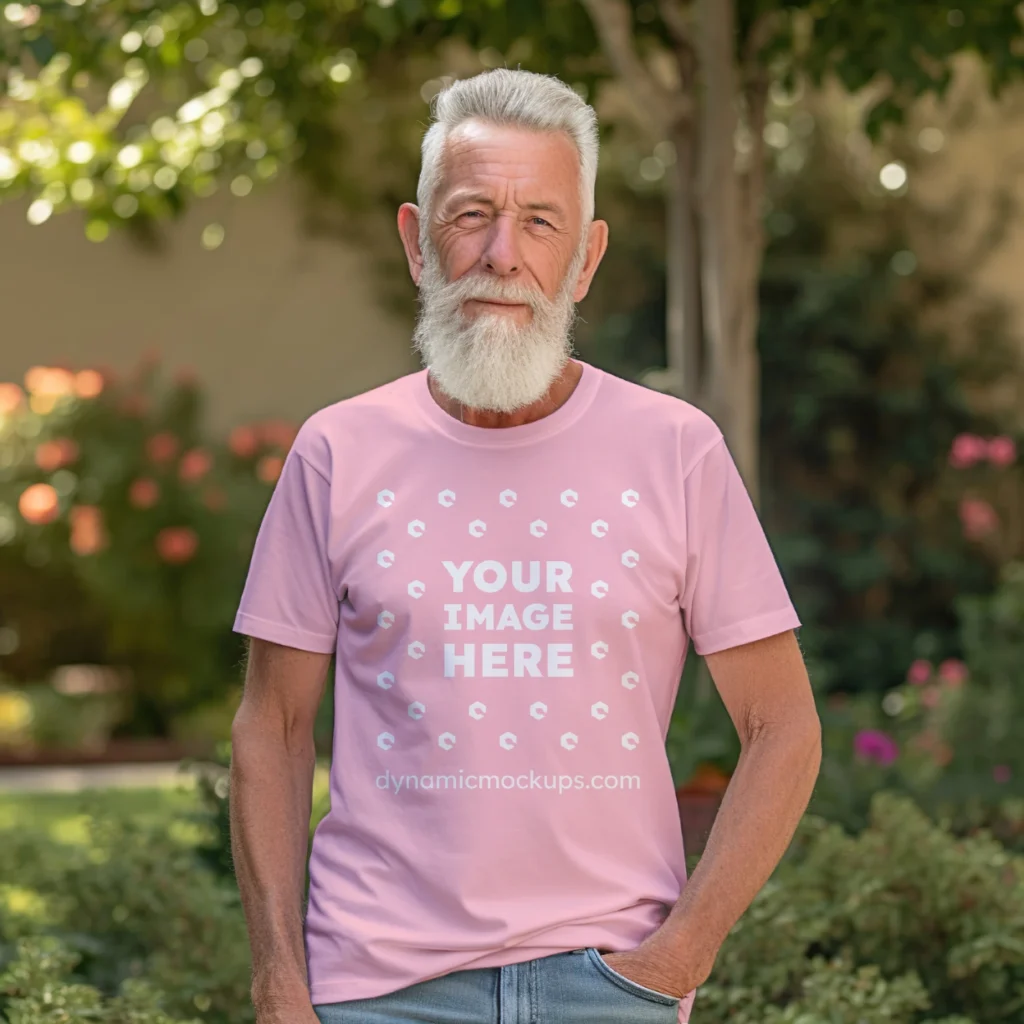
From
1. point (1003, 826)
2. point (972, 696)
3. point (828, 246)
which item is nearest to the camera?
point (1003, 826)

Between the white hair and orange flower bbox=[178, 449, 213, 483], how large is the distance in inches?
243

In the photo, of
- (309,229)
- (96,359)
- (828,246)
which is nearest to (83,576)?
(96,359)

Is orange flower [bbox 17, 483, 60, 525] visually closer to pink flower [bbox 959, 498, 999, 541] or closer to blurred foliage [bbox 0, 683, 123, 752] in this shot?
blurred foliage [bbox 0, 683, 123, 752]

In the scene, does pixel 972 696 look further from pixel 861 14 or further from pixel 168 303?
pixel 168 303

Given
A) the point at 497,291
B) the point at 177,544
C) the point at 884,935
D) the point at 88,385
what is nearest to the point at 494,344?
the point at 497,291

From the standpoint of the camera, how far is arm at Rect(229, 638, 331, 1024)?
2.05m

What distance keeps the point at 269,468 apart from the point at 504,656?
21.0 feet

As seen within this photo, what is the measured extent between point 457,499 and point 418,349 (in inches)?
12.3

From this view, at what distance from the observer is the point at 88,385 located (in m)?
8.39

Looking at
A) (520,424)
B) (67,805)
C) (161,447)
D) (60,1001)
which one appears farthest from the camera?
(161,447)

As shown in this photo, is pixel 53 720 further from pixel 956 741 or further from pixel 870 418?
pixel 956 741

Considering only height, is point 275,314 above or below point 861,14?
below

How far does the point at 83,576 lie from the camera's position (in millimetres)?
8172

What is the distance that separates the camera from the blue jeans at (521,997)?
6.24 feet
